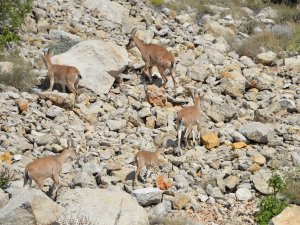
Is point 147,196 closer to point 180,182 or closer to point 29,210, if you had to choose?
point 180,182

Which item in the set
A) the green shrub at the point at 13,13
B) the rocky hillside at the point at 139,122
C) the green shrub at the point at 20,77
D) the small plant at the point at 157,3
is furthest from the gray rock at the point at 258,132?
the small plant at the point at 157,3

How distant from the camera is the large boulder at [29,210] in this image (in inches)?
385

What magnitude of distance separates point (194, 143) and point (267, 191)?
9.37 ft

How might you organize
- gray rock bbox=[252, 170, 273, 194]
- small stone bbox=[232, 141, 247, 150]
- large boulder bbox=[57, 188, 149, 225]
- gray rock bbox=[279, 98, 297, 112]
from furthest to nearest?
gray rock bbox=[279, 98, 297, 112] < small stone bbox=[232, 141, 247, 150] < gray rock bbox=[252, 170, 273, 194] < large boulder bbox=[57, 188, 149, 225]

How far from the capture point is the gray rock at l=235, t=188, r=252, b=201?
12634 mm

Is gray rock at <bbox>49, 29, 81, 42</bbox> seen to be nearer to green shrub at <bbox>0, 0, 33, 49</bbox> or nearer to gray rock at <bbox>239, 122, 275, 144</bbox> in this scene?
green shrub at <bbox>0, 0, 33, 49</bbox>

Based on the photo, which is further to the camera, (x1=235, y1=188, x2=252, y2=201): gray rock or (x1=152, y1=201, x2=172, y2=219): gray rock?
(x1=235, y1=188, x2=252, y2=201): gray rock

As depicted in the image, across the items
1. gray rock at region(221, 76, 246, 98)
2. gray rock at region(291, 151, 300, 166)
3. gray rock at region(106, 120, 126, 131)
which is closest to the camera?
gray rock at region(291, 151, 300, 166)

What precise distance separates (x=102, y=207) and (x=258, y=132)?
5554 millimetres

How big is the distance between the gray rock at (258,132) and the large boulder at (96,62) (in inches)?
174

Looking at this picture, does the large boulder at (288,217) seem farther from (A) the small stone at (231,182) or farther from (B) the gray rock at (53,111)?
(B) the gray rock at (53,111)

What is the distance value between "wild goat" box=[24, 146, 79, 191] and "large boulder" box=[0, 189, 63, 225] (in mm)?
1318

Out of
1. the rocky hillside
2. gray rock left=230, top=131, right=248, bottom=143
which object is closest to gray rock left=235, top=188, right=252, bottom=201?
the rocky hillside

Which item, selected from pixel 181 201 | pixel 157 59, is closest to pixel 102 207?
pixel 181 201
